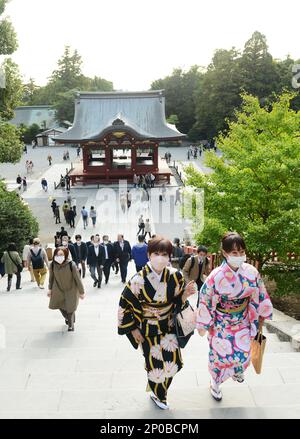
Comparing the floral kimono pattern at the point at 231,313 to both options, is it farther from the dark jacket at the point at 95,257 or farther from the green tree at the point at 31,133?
the green tree at the point at 31,133

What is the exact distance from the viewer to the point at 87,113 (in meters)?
34.2

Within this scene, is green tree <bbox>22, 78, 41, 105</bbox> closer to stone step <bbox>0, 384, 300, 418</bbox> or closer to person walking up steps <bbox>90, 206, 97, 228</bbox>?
person walking up steps <bbox>90, 206, 97, 228</bbox>

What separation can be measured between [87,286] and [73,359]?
579 centimetres

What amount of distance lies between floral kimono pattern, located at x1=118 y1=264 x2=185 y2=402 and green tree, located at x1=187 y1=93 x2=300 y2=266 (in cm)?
497

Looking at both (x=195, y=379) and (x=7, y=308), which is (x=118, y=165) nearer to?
(x=7, y=308)

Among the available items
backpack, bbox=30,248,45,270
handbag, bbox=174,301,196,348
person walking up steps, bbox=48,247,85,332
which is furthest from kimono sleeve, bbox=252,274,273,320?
backpack, bbox=30,248,45,270

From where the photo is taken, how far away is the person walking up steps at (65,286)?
6305mm

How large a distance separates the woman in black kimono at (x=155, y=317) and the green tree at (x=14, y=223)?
Result: 1068 cm

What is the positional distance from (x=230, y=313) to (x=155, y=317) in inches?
25.5

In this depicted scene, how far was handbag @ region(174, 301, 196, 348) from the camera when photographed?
3.89 meters

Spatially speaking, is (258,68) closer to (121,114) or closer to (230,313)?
(121,114)

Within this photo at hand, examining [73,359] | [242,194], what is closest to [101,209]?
[242,194]

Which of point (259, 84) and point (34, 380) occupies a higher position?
point (259, 84)

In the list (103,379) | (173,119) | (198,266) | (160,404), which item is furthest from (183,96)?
(160,404)
